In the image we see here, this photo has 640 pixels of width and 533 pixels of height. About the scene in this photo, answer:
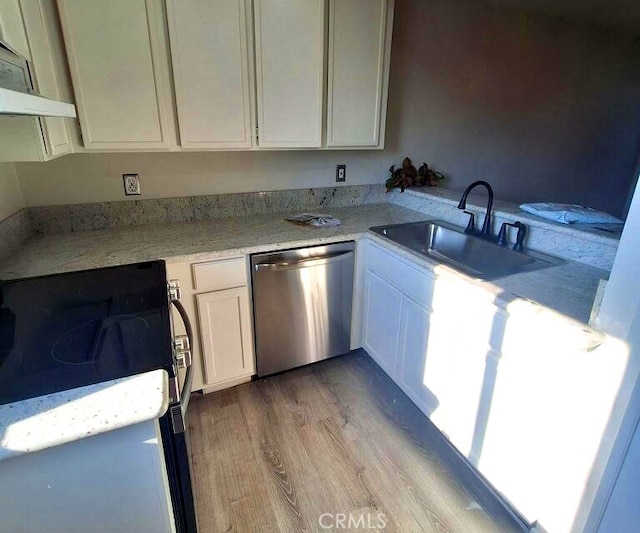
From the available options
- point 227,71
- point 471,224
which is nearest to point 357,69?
point 227,71

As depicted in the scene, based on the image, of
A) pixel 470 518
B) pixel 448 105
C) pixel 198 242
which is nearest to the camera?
pixel 470 518

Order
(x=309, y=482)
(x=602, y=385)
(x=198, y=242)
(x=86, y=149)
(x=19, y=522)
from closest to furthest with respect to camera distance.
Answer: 1. (x=19, y=522)
2. (x=602, y=385)
3. (x=309, y=482)
4. (x=86, y=149)
5. (x=198, y=242)

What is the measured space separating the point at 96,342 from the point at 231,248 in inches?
33.4

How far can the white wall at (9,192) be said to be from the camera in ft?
5.07

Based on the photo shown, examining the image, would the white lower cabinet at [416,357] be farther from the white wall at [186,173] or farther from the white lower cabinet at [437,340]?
the white wall at [186,173]

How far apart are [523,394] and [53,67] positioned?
212 centimetres

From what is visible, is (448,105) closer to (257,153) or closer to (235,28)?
(257,153)

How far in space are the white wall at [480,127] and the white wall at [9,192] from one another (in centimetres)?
5

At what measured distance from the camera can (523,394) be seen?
1.18 m

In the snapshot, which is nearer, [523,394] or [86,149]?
[523,394]

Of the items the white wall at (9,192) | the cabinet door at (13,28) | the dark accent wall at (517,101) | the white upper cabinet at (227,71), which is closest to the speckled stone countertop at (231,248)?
the white wall at (9,192)

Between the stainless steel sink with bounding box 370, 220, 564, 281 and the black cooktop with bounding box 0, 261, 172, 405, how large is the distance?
1160 millimetres

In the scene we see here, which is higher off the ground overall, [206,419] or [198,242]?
[198,242]

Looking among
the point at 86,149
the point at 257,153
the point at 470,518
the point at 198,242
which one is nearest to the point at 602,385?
the point at 470,518
